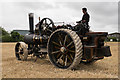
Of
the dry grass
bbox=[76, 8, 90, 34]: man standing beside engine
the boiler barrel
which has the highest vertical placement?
bbox=[76, 8, 90, 34]: man standing beside engine

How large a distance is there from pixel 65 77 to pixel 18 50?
4890 millimetres

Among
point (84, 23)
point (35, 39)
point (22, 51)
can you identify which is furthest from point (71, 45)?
point (22, 51)

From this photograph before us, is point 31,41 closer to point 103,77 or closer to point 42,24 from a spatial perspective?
point 42,24

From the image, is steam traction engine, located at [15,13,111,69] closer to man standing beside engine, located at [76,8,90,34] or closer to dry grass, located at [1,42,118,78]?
man standing beside engine, located at [76,8,90,34]

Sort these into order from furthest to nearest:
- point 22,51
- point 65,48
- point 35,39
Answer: point 22,51 → point 35,39 → point 65,48

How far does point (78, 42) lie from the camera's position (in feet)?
16.1

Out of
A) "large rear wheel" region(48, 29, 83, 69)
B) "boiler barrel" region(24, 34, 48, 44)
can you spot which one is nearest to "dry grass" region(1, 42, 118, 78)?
"large rear wheel" region(48, 29, 83, 69)

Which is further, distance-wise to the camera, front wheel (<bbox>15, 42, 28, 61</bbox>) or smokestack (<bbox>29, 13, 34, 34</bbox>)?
smokestack (<bbox>29, 13, 34, 34</bbox>)

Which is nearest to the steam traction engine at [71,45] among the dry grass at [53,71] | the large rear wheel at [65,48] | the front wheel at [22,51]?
the large rear wheel at [65,48]

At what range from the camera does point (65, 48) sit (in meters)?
5.41

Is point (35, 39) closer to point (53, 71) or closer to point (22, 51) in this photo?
point (22, 51)

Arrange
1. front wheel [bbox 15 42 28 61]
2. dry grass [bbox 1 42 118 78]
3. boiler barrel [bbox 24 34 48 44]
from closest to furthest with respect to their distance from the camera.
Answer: dry grass [bbox 1 42 118 78]
boiler barrel [bbox 24 34 48 44]
front wheel [bbox 15 42 28 61]

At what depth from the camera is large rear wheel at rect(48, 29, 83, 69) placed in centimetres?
493

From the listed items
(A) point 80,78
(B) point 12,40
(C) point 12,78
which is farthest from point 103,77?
(B) point 12,40
